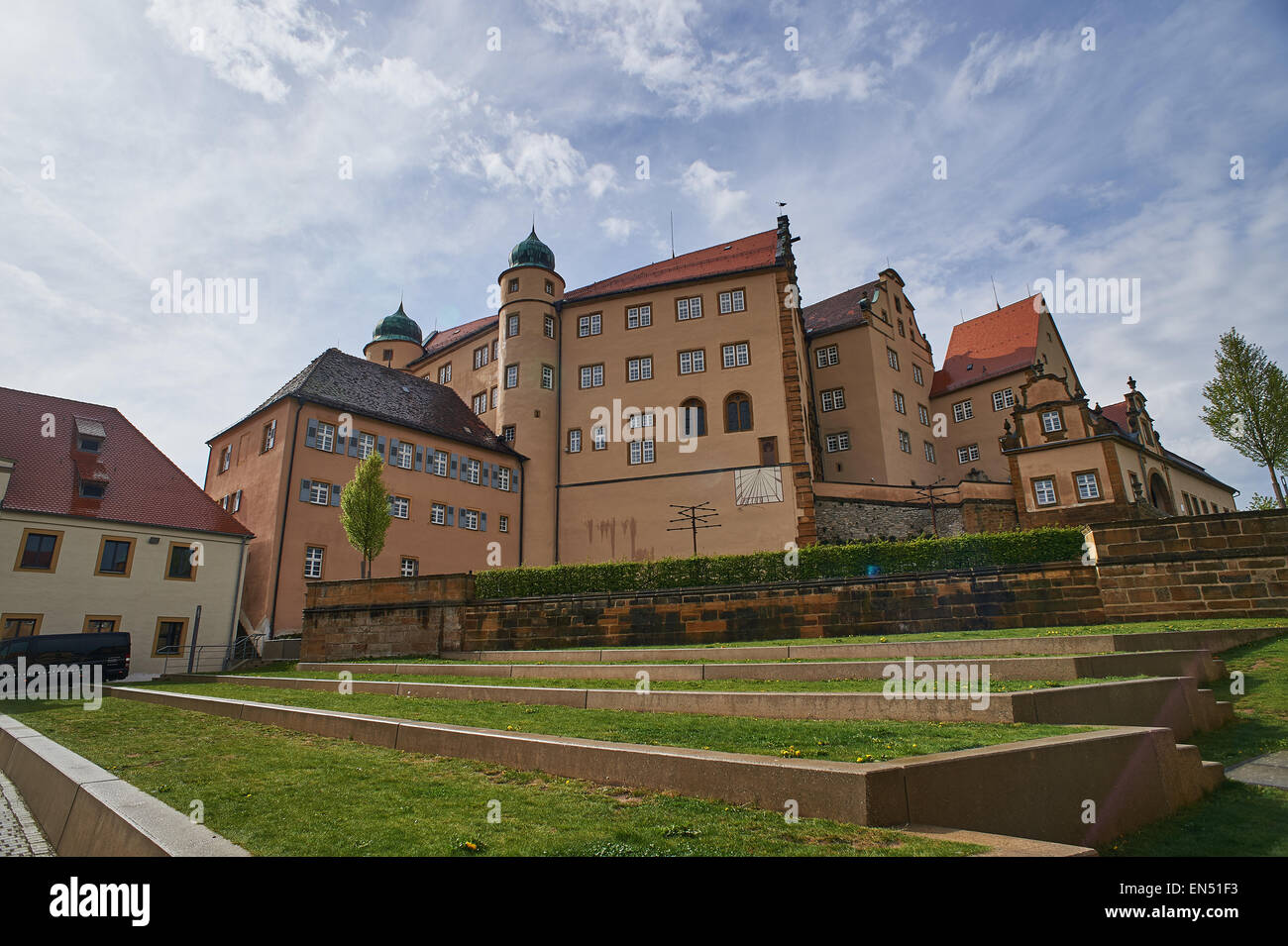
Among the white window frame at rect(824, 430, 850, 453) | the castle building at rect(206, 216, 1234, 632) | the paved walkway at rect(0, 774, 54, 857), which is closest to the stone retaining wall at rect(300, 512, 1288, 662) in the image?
the castle building at rect(206, 216, 1234, 632)

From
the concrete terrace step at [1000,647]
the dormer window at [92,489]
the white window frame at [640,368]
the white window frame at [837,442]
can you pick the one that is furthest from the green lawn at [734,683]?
the white window frame at [837,442]

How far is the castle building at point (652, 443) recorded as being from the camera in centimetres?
3291

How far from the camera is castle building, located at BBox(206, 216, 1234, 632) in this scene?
3291cm

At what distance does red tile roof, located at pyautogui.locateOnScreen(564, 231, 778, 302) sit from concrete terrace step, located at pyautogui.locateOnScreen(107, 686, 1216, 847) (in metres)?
35.2

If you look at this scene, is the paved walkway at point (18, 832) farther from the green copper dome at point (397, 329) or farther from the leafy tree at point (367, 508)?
the green copper dome at point (397, 329)

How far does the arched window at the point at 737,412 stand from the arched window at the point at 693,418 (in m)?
1.25

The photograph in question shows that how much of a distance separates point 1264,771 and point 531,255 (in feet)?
141

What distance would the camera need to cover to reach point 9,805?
7027mm

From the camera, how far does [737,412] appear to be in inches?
1474

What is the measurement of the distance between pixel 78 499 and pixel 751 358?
31.0 meters

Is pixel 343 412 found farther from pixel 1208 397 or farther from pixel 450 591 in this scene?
pixel 1208 397

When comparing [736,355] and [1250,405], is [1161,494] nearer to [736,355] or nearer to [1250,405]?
[1250,405]

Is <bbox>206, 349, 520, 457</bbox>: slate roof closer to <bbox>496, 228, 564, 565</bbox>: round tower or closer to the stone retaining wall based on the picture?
<bbox>496, 228, 564, 565</bbox>: round tower
